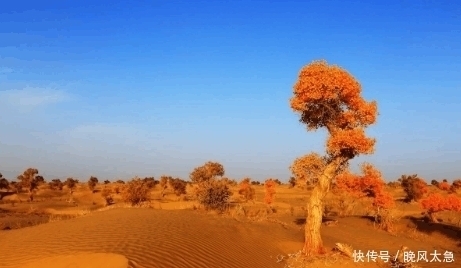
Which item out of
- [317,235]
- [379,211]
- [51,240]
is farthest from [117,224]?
[379,211]

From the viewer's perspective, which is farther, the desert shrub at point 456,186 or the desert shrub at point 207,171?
the desert shrub at point 456,186

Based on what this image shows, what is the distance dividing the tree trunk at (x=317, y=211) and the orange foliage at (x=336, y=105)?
698 mm

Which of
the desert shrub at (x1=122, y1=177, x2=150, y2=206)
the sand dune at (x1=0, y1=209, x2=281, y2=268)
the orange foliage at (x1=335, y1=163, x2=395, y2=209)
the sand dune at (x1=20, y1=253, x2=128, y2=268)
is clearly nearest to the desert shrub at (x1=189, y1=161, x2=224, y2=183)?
the desert shrub at (x1=122, y1=177, x2=150, y2=206)

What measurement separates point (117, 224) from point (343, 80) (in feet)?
29.4

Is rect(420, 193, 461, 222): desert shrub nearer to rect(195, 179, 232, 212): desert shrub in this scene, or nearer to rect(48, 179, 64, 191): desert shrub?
rect(195, 179, 232, 212): desert shrub

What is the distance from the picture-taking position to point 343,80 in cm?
1366

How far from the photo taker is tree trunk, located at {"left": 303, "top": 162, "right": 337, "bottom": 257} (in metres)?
14.3

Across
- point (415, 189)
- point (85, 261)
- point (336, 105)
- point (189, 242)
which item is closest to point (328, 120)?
point (336, 105)

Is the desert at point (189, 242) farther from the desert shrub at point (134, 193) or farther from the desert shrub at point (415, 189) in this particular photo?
the desert shrub at point (415, 189)

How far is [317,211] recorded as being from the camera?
14.4 meters

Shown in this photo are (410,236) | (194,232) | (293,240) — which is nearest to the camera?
(194,232)

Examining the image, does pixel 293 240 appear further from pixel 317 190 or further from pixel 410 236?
pixel 410 236

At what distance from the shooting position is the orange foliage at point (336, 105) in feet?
44.9

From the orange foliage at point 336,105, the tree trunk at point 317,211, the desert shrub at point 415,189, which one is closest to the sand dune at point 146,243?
the tree trunk at point 317,211
